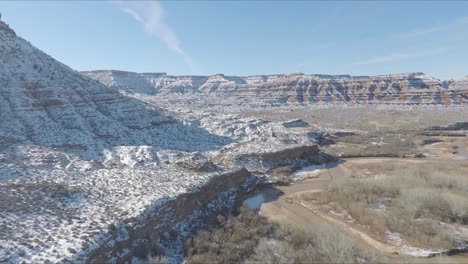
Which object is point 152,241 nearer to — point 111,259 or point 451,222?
point 111,259

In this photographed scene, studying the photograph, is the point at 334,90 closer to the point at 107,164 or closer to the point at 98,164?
the point at 107,164

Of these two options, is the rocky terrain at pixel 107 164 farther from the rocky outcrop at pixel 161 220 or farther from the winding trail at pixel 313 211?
the winding trail at pixel 313 211

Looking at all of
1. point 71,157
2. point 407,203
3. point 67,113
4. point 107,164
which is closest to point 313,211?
point 407,203

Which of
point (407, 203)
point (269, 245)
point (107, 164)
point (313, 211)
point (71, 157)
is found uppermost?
point (71, 157)

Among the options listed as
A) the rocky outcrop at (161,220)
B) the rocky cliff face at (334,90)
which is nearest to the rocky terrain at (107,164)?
the rocky outcrop at (161,220)

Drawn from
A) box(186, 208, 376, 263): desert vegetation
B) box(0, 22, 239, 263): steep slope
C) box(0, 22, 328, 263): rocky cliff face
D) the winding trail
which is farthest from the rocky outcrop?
the winding trail

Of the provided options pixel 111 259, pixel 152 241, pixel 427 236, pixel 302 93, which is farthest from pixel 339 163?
pixel 302 93
